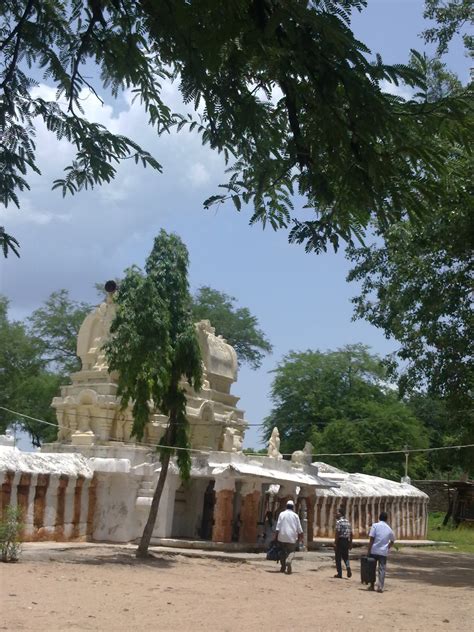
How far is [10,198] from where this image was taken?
529 centimetres

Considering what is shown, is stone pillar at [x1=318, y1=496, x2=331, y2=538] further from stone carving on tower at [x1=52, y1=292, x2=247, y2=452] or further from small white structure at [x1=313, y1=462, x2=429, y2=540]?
stone carving on tower at [x1=52, y1=292, x2=247, y2=452]

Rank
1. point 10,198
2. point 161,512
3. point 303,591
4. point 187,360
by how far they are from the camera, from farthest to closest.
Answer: point 161,512 → point 187,360 → point 303,591 → point 10,198

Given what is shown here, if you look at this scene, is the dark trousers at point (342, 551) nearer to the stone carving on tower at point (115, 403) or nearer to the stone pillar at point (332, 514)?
the stone carving on tower at point (115, 403)

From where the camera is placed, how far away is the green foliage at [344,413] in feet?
135

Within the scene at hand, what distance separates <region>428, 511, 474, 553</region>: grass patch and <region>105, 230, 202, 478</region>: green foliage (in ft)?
50.1

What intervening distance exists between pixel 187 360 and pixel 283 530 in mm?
4122

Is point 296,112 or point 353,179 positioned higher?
point 296,112

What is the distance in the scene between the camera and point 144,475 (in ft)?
65.3

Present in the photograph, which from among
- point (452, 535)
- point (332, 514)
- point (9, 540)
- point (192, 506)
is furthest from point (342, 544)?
point (452, 535)

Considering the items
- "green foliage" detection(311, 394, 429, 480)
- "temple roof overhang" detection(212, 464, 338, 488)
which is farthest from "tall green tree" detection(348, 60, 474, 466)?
"green foliage" detection(311, 394, 429, 480)

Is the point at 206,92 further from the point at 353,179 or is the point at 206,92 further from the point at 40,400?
the point at 40,400

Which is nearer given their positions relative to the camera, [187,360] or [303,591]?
[303,591]

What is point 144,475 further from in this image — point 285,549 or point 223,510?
point 285,549

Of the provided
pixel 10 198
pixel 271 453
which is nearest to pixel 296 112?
pixel 10 198
